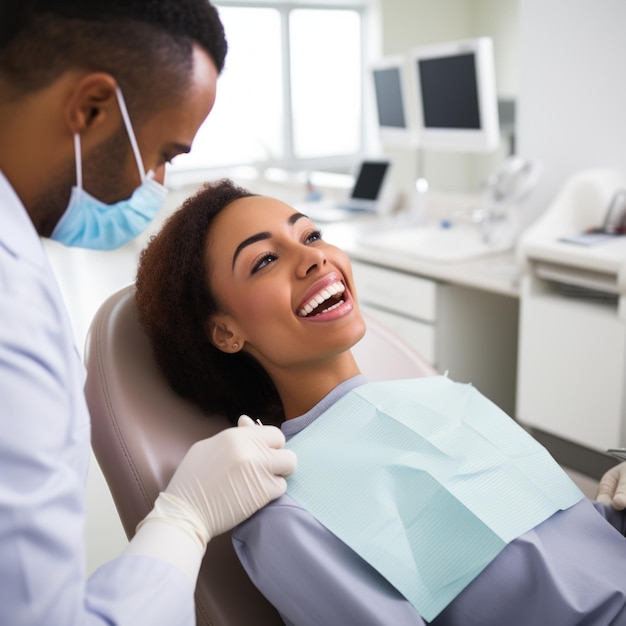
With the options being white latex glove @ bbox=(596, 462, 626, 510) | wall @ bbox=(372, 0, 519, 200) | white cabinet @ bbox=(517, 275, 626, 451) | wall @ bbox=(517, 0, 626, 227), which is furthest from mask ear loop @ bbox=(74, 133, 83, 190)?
wall @ bbox=(372, 0, 519, 200)

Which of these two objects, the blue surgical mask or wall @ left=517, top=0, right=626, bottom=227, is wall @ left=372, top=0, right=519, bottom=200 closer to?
wall @ left=517, top=0, right=626, bottom=227

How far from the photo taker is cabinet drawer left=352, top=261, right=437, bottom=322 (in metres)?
2.57

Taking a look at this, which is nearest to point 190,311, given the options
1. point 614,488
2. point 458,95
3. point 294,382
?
point 294,382

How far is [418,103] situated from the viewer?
3.24 meters

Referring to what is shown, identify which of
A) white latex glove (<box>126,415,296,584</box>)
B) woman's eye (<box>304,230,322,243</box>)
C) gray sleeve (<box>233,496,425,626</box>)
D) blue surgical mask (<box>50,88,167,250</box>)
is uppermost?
blue surgical mask (<box>50,88,167,250</box>)

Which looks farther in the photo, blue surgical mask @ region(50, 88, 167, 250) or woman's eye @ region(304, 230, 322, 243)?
woman's eye @ region(304, 230, 322, 243)

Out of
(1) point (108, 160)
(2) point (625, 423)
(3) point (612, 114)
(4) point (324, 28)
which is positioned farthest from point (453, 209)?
(4) point (324, 28)

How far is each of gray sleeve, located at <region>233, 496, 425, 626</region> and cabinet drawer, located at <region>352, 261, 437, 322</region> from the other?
1656 mm

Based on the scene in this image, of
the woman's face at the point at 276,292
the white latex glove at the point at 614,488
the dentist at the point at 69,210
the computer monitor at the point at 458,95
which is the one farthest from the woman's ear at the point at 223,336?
the computer monitor at the point at 458,95

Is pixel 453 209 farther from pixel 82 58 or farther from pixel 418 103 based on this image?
pixel 82 58

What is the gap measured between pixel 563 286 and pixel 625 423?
47 centimetres

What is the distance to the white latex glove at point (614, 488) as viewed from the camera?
44.4 inches

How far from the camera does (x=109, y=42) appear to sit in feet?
2.40

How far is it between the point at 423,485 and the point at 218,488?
29 centimetres
